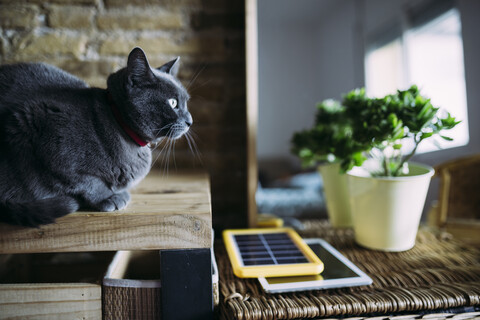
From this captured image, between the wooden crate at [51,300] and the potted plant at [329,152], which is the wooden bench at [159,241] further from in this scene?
the potted plant at [329,152]

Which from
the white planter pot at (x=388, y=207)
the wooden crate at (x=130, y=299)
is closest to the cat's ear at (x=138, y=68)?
the wooden crate at (x=130, y=299)

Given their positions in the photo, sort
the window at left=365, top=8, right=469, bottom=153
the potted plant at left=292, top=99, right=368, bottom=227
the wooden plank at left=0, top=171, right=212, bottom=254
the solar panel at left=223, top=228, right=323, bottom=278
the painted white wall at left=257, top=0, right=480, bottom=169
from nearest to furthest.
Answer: the wooden plank at left=0, top=171, right=212, bottom=254 < the solar panel at left=223, top=228, right=323, bottom=278 < the potted plant at left=292, top=99, right=368, bottom=227 < the painted white wall at left=257, top=0, right=480, bottom=169 < the window at left=365, top=8, right=469, bottom=153

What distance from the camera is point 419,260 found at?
0.73m

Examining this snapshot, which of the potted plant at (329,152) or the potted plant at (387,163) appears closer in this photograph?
the potted plant at (387,163)

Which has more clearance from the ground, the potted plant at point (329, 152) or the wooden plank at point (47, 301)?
the potted plant at point (329, 152)

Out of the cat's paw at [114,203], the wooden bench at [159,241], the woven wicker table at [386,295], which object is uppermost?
the cat's paw at [114,203]

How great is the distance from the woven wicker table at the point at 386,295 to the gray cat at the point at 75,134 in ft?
0.96

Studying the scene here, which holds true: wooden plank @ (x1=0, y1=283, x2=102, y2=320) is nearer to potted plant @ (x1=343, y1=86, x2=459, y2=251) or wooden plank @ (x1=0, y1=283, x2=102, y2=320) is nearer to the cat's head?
the cat's head

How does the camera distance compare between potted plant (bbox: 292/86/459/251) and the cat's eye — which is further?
potted plant (bbox: 292/86/459/251)

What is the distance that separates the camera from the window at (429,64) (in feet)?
5.32

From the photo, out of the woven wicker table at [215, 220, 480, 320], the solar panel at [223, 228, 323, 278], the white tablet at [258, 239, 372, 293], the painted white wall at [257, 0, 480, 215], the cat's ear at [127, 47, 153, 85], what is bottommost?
the woven wicker table at [215, 220, 480, 320]

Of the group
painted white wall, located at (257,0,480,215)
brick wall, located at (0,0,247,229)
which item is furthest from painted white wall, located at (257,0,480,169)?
brick wall, located at (0,0,247,229)

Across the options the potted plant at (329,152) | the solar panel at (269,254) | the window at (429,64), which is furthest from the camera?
the window at (429,64)

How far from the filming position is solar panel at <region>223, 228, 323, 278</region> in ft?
2.02
